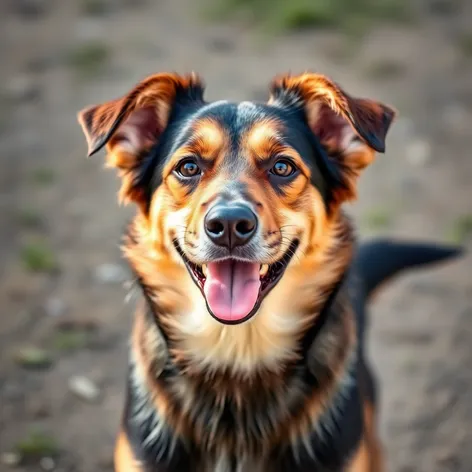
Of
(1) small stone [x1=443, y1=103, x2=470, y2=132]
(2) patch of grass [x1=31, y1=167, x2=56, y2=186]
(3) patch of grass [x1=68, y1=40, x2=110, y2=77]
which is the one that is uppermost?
(3) patch of grass [x1=68, y1=40, x2=110, y2=77]

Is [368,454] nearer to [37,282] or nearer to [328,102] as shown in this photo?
[328,102]

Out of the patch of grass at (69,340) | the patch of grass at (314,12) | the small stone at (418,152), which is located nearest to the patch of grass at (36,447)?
the patch of grass at (69,340)

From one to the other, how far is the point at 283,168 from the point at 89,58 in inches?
184

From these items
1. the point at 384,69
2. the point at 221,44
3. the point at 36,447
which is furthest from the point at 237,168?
the point at 221,44

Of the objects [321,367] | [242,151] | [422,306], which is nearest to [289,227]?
[242,151]

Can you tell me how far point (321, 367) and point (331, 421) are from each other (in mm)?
192

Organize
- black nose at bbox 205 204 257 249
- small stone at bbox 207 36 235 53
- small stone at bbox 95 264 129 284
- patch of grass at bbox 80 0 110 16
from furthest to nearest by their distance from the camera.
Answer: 1. patch of grass at bbox 80 0 110 16
2. small stone at bbox 207 36 235 53
3. small stone at bbox 95 264 129 284
4. black nose at bbox 205 204 257 249

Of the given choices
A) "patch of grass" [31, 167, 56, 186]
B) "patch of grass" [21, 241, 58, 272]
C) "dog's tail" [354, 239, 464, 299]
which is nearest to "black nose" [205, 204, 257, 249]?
"dog's tail" [354, 239, 464, 299]

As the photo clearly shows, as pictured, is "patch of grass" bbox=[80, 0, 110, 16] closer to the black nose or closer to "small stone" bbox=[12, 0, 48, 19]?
"small stone" bbox=[12, 0, 48, 19]

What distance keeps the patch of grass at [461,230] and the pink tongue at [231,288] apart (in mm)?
2923

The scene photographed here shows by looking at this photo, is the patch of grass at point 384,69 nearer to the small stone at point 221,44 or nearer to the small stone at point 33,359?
the small stone at point 221,44

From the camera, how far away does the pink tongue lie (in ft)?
9.81

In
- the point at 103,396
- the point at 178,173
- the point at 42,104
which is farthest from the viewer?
the point at 42,104

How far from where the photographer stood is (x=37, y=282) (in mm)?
5289
